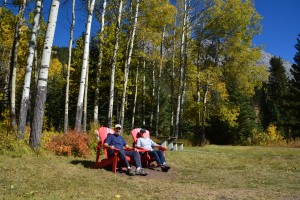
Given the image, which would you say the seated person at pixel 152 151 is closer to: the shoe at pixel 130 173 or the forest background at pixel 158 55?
the shoe at pixel 130 173

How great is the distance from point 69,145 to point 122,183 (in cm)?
319

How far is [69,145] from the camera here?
9.98 meters

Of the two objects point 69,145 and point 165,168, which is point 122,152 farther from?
point 69,145

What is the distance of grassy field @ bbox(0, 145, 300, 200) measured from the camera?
6.03 meters

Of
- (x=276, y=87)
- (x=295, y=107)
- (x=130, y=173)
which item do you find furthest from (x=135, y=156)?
(x=276, y=87)

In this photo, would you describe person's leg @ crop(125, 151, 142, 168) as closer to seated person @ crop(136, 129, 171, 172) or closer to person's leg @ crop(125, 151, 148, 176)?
person's leg @ crop(125, 151, 148, 176)

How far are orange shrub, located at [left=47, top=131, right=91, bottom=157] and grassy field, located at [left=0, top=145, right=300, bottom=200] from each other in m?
0.33

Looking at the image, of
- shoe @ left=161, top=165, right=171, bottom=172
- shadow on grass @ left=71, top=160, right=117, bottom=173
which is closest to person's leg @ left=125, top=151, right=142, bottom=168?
shadow on grass @ left=71, top=160, right=117, bottom=173

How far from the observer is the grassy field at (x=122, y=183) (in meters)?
6.03

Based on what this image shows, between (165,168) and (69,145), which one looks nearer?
(165,168)

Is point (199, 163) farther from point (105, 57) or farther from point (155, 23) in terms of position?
point (105, 57)

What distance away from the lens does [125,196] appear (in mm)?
6074

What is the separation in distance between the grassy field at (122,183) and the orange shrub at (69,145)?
333mm

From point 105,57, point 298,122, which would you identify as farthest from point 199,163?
point 298,122
